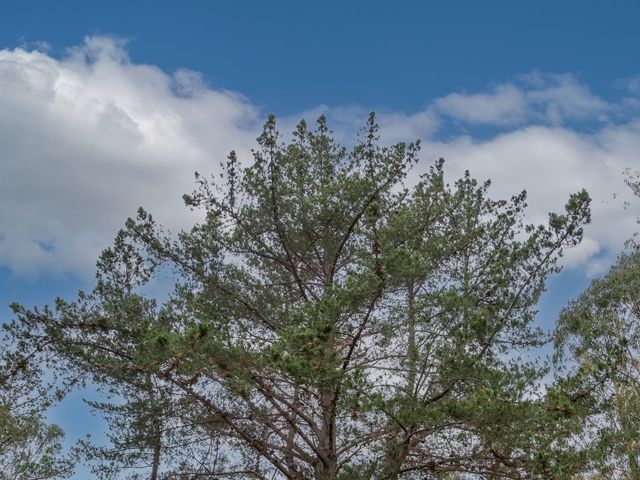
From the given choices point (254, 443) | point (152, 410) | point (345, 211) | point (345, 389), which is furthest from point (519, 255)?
point (152, 410)

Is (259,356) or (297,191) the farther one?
(297,191)

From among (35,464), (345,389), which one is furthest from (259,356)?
(35,464)

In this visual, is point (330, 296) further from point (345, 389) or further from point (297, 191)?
point (297, 191)

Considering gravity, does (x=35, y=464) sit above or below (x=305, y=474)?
above

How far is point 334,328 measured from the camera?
7.88 metres

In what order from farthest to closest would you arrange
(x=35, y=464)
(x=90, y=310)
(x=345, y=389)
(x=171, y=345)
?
1. (x=35, y=464)
2. (x=90, y=310)
3. (x=345, y=389)
4. (x=171, y=345)

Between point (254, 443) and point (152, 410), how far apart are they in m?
2.18

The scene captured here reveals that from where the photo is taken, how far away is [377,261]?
8.29m

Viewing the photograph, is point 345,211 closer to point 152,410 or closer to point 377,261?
point 377,261

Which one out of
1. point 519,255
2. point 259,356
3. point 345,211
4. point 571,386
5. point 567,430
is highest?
point 345,211

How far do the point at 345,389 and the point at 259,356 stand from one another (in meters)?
1.19

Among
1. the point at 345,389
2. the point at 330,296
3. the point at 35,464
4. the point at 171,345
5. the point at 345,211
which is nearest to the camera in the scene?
the point at 171,345

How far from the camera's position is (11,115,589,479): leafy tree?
790 cm

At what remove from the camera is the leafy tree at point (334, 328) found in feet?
25.9
